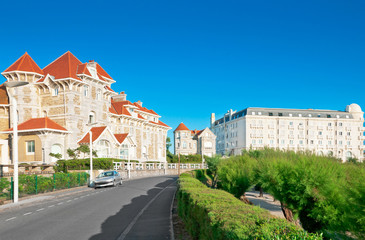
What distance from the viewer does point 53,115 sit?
44.7m

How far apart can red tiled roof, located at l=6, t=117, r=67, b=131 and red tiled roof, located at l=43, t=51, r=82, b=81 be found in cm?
656

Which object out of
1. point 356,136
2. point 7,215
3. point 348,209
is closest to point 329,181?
point 348,209

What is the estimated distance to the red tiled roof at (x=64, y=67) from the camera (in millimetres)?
44297

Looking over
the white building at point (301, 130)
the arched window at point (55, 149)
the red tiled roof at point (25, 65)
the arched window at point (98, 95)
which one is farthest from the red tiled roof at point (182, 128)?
the arched window at point (55, 149)

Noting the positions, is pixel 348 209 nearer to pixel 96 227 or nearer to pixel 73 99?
pixel 96 227

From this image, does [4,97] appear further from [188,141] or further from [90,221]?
[188,141]

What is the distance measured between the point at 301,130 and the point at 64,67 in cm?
7619

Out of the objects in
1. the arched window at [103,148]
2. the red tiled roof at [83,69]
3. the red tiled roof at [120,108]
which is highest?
the red tiled roof at [83,69]

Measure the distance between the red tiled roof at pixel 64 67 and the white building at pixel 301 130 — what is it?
5832cm

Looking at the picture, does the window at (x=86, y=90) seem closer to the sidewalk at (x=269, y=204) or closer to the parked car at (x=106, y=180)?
the parked car at (x=106, y=180)

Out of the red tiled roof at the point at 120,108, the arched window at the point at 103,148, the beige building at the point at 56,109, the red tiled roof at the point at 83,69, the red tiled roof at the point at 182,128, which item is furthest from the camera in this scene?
the red tiled roof at the point at 182,128

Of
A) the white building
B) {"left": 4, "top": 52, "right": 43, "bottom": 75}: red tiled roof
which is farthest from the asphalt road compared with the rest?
the white building

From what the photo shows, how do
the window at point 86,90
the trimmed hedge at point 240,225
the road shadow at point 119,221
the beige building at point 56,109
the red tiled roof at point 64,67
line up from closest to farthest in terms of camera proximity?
the trimmed hedge at point 240,225, the road shadow at point 119,221, the beige building at point 56,109, the red tiled roof at point 64,67, the window at point 86,90

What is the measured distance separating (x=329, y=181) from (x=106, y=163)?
31.4 m
